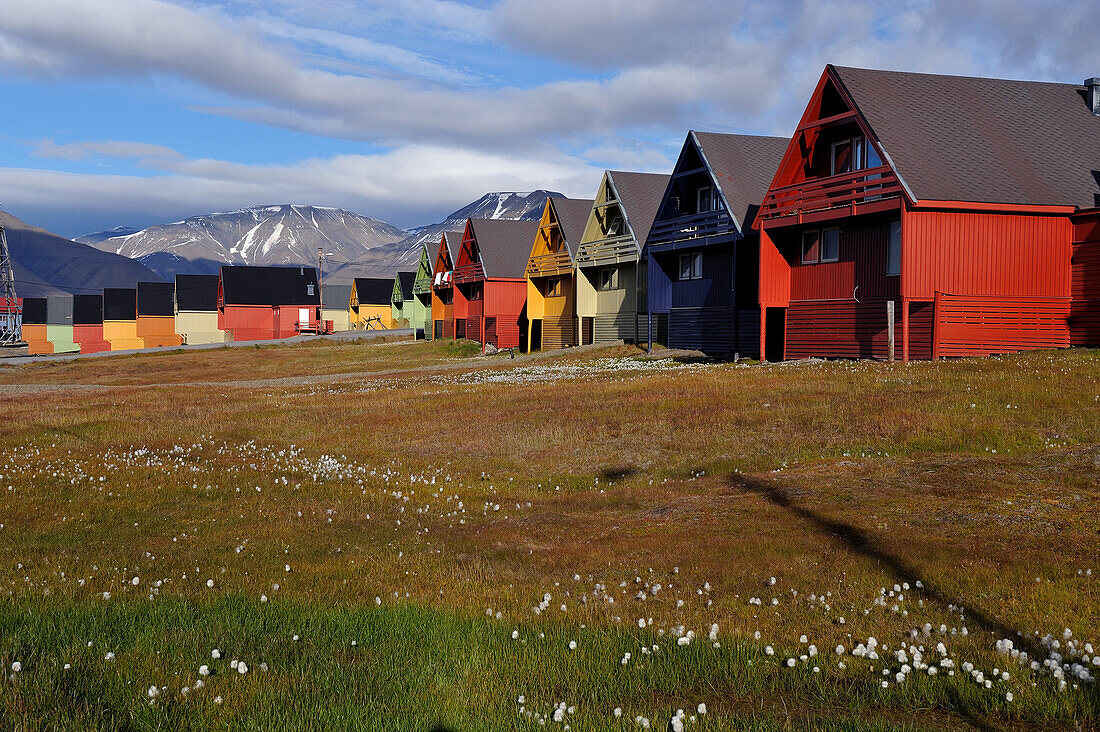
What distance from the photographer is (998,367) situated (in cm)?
2391

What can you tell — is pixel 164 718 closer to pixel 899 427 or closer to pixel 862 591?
pixel 862 591

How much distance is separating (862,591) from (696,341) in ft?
117

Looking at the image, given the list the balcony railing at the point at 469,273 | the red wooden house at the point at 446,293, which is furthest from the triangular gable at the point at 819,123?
the red wooden house at the point at 446,293

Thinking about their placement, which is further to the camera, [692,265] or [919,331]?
[692,265]

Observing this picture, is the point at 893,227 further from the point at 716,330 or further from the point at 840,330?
the point at 716,330

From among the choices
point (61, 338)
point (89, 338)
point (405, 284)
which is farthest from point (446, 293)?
point (61, 338)

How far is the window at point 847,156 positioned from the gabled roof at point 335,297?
325 ft

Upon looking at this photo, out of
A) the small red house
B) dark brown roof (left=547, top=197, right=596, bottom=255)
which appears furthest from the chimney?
the small red house

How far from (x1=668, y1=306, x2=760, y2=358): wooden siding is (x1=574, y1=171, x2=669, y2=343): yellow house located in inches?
183

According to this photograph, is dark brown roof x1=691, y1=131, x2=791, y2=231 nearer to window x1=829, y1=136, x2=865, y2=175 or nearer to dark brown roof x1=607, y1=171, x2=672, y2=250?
window x1=829, y1=136, x2=865, y2=175

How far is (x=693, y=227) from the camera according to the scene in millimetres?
42219

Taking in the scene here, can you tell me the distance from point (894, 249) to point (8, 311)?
403 ft

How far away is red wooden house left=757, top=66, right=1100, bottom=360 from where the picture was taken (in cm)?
2973

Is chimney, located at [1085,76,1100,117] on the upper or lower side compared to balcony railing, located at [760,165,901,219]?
upper
